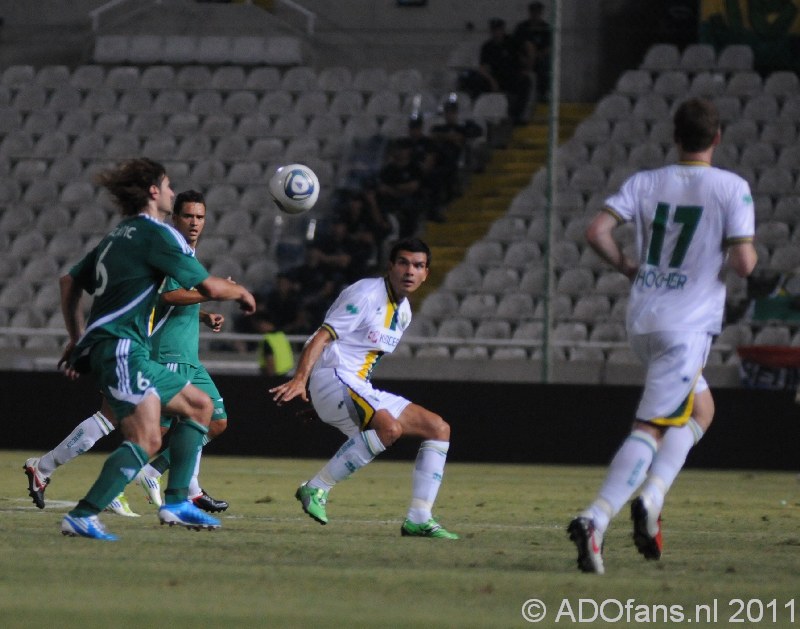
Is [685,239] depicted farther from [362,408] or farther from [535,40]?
[535,40]

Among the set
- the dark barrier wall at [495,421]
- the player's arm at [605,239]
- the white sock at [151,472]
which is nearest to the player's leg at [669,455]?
the player's arm at [605,239]

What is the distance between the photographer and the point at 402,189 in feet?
68.5

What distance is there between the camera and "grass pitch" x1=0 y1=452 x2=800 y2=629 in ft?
17.2

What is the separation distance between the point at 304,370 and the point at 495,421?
8.73m

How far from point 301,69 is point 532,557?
1722 cm

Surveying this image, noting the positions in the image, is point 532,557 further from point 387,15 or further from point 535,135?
point 387,15

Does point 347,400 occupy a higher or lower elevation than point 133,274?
lower

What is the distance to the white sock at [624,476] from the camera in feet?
21.4

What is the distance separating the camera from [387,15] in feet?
79.8

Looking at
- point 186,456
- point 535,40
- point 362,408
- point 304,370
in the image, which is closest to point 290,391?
point 304,370

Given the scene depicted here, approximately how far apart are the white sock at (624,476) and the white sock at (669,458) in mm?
159

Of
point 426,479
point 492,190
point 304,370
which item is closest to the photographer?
point 304,370

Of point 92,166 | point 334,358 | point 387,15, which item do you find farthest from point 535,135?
point 334,358

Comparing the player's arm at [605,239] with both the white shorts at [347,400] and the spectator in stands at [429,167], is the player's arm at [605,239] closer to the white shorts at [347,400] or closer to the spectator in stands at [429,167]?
the white shorts at [347,400]
